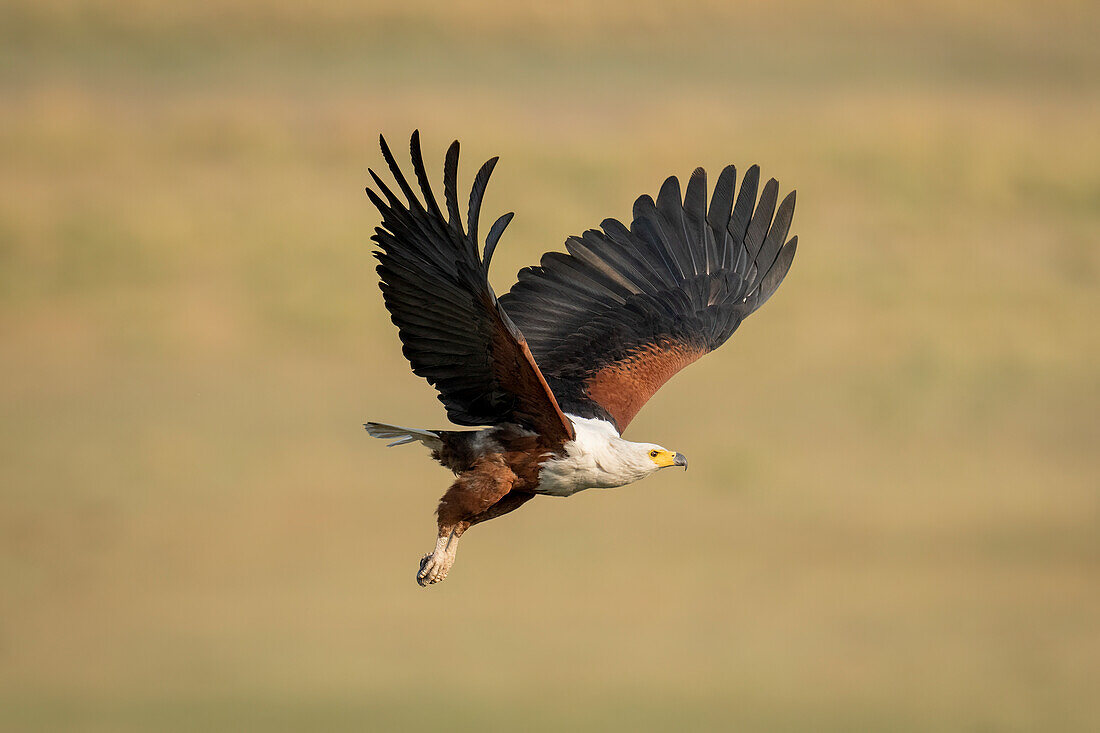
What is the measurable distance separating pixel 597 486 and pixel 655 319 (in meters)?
2.92

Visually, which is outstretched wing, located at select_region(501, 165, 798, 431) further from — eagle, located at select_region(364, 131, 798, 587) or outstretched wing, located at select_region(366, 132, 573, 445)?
outstretched wing, located at select_region(366, 132, 573, 445)

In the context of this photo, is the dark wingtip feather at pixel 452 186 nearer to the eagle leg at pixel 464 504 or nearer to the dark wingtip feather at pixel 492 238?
the dark wingtip feather at pixel 492 238

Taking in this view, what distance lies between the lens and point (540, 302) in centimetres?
1370

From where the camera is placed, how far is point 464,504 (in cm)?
1117

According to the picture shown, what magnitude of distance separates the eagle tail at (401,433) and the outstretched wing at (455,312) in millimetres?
205

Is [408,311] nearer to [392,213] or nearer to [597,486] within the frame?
[392,213]

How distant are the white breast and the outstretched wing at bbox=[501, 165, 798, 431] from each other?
1335mm

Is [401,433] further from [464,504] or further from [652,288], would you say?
[652,288]

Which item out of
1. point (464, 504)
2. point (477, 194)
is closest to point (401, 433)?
point (464, 504)

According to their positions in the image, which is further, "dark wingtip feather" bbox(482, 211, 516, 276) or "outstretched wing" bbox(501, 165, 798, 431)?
"outstretched wing" bbox(501, 165, 798, 431)

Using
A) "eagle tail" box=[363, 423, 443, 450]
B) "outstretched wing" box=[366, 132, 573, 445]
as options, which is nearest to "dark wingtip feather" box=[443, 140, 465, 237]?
"outstretched wing" box=[366, 132, 573, 445]

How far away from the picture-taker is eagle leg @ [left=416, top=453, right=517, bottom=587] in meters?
11.1

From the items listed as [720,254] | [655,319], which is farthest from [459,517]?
[720,254]

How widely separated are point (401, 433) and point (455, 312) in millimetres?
1277
